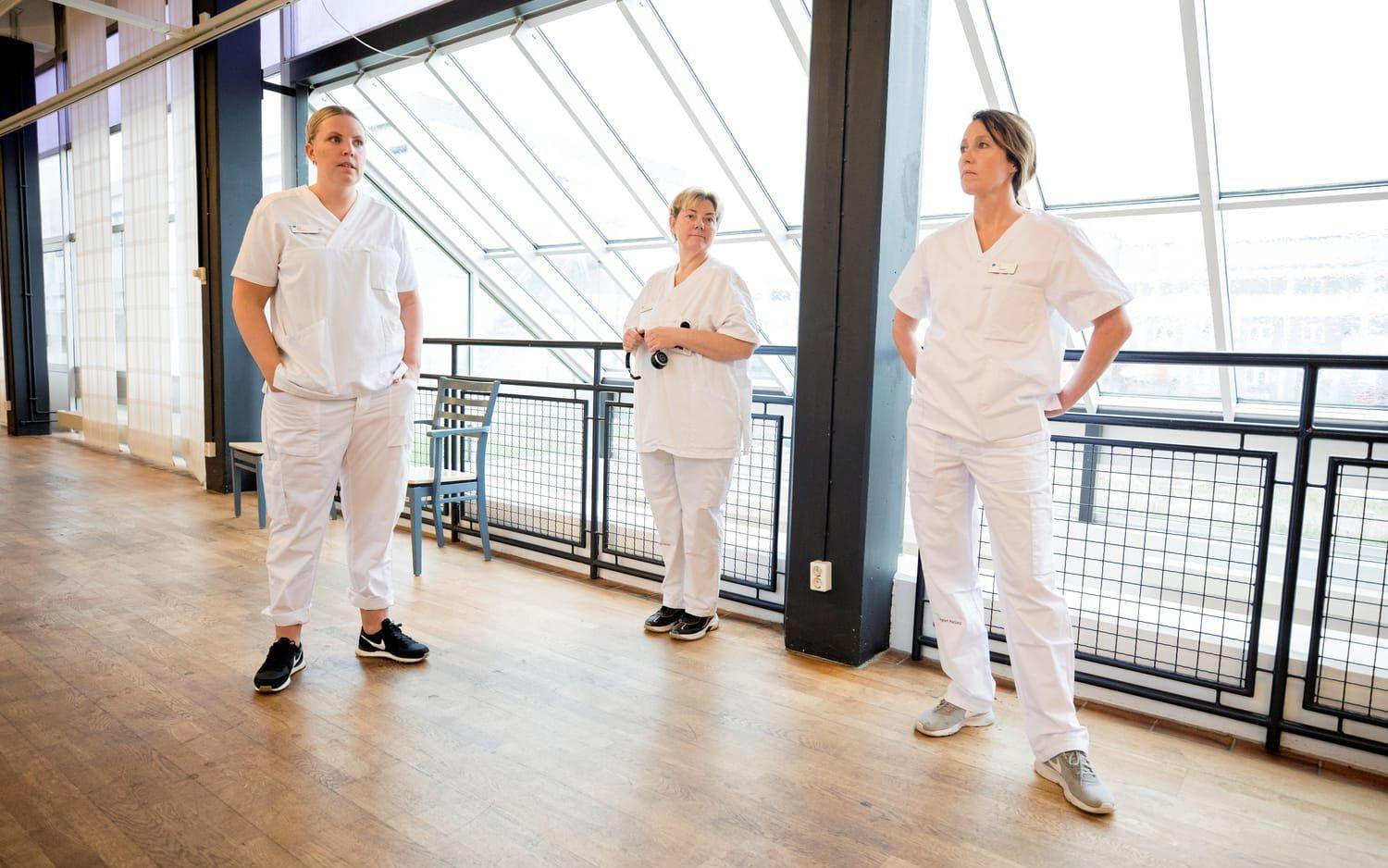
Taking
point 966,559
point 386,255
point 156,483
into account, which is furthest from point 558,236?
point 966,559

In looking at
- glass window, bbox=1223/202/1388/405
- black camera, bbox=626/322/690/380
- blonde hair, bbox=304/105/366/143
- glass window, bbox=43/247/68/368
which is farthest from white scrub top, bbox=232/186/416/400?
glass window, bbox=43/247/68/368

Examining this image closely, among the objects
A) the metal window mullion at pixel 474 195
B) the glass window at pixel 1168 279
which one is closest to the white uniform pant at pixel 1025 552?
the glass window at pixel 1168 279

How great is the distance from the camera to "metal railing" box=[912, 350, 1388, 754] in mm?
2141

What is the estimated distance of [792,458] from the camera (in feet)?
9.42

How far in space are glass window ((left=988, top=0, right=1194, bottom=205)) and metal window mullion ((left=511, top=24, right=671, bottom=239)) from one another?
226 centimetres

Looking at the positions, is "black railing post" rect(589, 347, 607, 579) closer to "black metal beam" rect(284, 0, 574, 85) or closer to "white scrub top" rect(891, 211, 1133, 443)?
"white scrub top" rect(891, 211, 1133, 443)

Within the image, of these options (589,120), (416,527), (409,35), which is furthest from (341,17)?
(416,527)

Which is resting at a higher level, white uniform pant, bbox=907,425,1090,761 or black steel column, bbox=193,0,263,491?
black steel column, bbox=193,0,263,491

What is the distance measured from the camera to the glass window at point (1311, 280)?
4.47m

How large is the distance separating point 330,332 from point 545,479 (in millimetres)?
1893

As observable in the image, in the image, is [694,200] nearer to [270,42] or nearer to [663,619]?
[663,619]

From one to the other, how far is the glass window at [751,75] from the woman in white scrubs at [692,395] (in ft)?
6.82

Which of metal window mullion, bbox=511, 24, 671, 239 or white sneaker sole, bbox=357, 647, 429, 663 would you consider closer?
white sneaker sole, bbox=357, 647, 429, 663

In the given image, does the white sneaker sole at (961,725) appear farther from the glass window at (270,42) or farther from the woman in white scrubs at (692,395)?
the glass window at (270,42)
